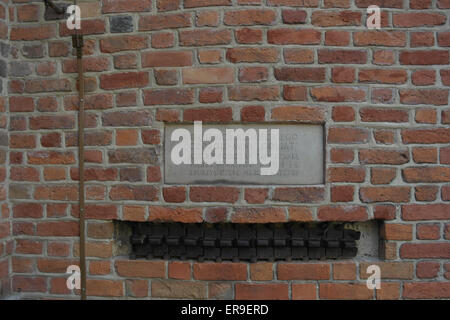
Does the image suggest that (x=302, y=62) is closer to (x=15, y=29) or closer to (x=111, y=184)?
(x=111, y=184)

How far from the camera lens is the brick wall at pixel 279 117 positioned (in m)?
1.37

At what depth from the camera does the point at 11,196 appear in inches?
59.4

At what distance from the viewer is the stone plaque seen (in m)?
1.39

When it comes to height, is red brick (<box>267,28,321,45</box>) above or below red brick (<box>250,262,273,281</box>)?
above

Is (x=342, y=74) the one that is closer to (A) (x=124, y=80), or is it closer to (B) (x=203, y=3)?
(B) (x=203, y=3)

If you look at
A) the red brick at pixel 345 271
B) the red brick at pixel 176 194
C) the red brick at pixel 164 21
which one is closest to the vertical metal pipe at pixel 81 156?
the red brick at pixel 164 21

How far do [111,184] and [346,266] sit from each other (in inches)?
48.0

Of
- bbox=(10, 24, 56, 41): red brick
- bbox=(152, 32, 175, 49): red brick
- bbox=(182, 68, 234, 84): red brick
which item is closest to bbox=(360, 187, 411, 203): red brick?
bbox=(182, 68, 234, 84): red brick

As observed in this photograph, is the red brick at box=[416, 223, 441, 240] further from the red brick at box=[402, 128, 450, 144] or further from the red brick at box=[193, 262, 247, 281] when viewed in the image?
the red brick at box=[193, 262, 247, 281]

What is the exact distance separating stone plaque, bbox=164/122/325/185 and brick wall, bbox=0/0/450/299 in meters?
0.05

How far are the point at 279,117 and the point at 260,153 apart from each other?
7.6 inches

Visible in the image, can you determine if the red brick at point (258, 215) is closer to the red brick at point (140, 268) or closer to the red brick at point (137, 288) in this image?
the red brick at point (140, 268)

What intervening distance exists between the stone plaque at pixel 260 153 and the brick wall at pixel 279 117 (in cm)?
5
